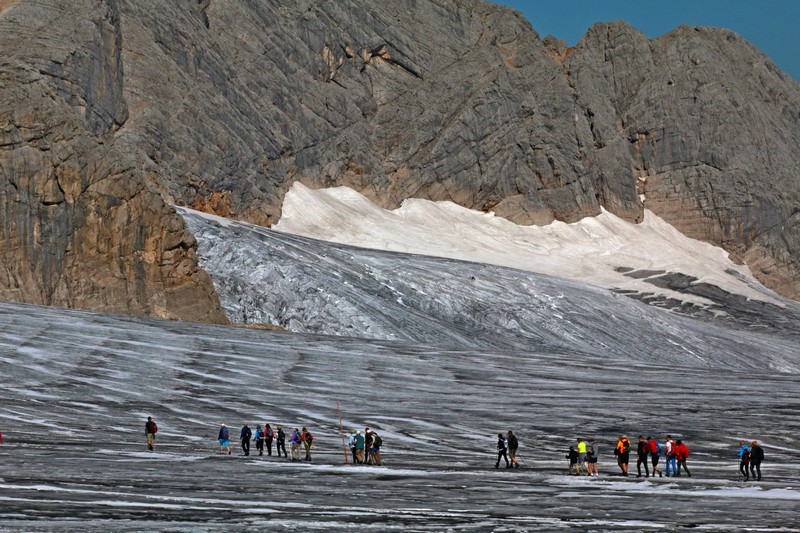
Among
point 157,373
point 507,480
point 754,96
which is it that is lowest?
point 507,480

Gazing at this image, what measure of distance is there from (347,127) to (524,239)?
62.3 feet

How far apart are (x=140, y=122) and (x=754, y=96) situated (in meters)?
73.8

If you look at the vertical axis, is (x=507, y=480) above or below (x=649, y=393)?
below

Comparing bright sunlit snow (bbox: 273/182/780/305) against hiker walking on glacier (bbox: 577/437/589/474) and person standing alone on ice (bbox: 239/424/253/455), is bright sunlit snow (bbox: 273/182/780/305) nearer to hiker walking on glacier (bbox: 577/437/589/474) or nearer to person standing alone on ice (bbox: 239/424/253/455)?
person standing alone on ice (bbox: 239/424/253/455)

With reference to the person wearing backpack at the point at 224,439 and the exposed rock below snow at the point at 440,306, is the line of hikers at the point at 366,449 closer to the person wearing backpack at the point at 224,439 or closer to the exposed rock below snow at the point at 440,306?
the person wearing backpack at the point at 224,439

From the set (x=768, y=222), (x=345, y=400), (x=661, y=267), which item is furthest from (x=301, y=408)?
(x=768, y=222)

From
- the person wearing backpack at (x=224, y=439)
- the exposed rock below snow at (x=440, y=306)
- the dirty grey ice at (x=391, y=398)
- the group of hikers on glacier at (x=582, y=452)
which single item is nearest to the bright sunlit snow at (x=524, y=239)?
the dirty grey ice at (x=391, y=398)

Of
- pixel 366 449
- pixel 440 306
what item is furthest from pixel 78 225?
pixel 366 449

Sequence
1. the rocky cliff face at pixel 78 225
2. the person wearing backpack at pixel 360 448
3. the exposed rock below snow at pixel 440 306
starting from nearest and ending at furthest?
the person wearing backpack at pixel 360 448, the rocky cliff face at pixel 78 225, the exposed rock below snow at pixel 440 306

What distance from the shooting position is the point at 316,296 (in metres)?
76.0

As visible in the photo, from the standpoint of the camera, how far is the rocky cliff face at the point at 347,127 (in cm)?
7112

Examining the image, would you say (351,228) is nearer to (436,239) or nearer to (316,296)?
(436,239)

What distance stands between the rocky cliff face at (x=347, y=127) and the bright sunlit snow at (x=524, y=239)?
2.03 m

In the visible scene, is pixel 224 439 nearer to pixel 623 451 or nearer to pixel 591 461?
pixel 591 461
